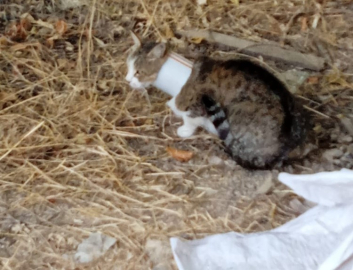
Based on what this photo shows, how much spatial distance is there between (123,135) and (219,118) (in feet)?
1.67

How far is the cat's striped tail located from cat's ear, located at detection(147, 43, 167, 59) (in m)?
0.29

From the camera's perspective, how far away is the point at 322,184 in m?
1.82

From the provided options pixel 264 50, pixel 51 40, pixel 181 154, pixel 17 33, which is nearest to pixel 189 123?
pixel 181 154

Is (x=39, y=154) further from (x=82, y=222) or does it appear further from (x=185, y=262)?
(x=185, y=262)

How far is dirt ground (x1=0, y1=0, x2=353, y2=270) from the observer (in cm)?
212

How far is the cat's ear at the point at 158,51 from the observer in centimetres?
238

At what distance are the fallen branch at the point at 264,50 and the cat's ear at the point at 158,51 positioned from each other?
1.99ft

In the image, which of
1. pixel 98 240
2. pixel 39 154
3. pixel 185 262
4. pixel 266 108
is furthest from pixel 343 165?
pixel 39 154

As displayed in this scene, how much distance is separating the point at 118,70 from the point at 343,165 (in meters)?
1.30

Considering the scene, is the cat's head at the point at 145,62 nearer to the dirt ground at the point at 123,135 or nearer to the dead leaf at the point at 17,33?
the dirt ground at the point at 123,135

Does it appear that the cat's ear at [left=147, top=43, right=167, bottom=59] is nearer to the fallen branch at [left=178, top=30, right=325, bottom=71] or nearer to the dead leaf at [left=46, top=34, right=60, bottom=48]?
Answer: the fallen branch at [left=178, top=30, right=325, bottom=71]

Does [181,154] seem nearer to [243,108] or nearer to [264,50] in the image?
[243,108]

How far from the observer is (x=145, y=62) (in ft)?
7.99

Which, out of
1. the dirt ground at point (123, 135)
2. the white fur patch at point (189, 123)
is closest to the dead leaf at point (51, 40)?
the dirt ground at point (123, 135)
